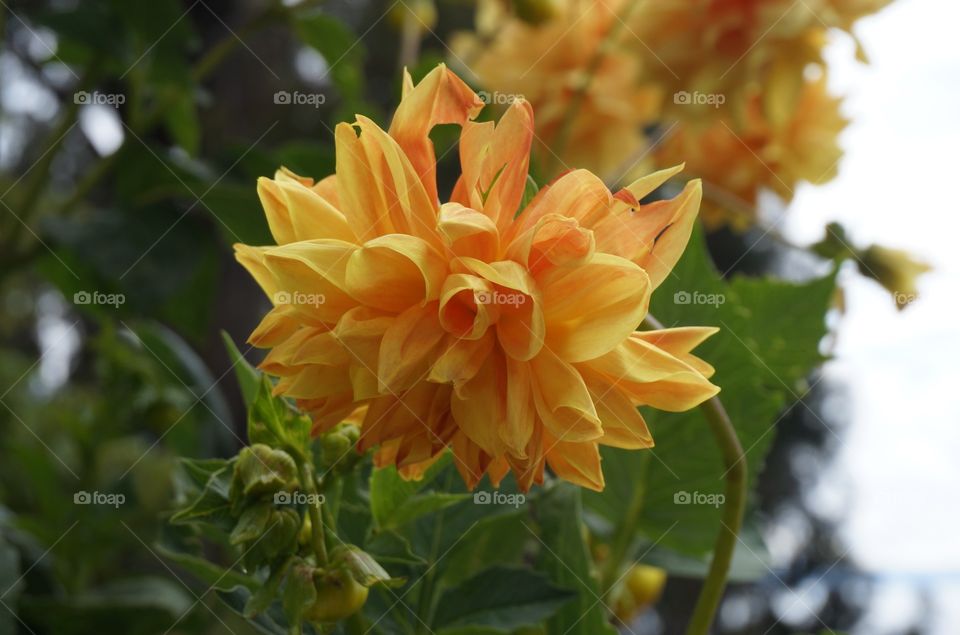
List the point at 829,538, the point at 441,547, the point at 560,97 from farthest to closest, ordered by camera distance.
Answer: the point at 829,538 → the point at 560,97 → the point at 441,547

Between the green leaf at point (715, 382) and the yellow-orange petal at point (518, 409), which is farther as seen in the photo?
the green leaf at point (715, 382)

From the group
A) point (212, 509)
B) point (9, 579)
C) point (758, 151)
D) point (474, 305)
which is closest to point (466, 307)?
point (474, 305)

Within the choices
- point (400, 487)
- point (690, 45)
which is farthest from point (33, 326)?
point (400, 487)

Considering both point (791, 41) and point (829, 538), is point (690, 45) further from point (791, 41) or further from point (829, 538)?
point (829, 538)

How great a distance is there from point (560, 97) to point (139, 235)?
0.34 meters

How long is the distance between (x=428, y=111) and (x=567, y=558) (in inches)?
7.5

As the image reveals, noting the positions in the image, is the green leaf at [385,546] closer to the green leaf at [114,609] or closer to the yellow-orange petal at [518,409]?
the yellow-orange petal at [518,409]

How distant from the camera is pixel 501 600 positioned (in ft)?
1.23

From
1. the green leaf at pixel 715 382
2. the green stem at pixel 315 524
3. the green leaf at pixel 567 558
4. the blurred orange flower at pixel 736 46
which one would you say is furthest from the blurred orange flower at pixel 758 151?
the green stem at pixel 315 524

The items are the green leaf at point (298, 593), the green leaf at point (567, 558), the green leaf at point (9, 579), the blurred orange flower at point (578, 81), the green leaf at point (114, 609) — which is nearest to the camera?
the green leaf at point (298, 593)

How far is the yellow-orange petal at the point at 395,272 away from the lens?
11.8 inches

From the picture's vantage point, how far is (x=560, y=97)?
75 cm

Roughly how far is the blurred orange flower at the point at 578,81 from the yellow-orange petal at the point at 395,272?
0.44m

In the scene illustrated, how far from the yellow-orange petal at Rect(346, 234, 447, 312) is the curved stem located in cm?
9
